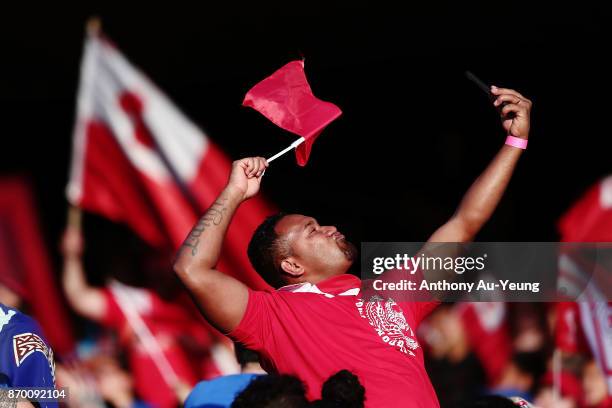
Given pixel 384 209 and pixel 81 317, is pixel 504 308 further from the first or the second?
pixel 81 317

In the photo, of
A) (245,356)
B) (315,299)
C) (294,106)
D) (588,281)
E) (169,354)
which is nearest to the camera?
(315,299)

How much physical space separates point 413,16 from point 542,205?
1.16 m

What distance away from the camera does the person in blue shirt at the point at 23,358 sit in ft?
8.14

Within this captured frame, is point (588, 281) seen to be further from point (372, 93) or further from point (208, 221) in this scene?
point (208, 221)

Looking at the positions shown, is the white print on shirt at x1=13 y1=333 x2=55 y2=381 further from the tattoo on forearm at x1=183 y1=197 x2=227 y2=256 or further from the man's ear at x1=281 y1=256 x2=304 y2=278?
the man's ear at x1=281 y1=256 x2=304 y2=278

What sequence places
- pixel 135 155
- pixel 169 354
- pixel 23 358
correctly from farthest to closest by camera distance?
pixel 135 155 < pixel 169 354 < pixel 23 358

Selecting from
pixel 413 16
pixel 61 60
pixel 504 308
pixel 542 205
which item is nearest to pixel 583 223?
pixel 542 205

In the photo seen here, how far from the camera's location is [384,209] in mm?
4727

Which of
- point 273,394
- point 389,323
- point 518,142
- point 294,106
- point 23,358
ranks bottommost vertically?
point 23,358

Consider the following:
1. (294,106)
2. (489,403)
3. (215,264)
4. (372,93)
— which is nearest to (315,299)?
(215,264)

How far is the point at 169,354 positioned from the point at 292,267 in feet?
7.43

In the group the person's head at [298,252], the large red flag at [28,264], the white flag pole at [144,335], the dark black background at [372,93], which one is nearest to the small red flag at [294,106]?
the person's head at [298,252]

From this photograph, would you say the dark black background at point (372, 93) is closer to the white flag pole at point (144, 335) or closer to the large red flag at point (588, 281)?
the large red flag at point (588, 281)

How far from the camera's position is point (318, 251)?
2883 millimetres
